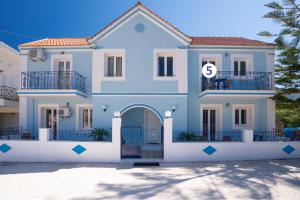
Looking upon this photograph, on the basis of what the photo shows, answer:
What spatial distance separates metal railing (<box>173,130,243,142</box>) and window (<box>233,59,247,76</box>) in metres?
3.80

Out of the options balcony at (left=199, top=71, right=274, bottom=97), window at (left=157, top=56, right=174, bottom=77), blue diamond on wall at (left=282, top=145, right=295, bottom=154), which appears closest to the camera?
blue diamond on wall at (left=282, top=145, right=295, bottom=154)

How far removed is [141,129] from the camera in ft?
52.5

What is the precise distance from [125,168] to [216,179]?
4130 millimetres

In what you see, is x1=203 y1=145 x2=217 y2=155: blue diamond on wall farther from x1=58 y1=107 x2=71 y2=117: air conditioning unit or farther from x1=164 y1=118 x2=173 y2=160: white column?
x1=58 y1=107 x2=71 y2=117: air conditioning unit

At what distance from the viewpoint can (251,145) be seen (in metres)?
12.9

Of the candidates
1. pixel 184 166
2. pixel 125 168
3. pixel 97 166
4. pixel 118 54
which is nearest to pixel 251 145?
pixel 184 166

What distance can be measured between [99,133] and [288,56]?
1241 cm

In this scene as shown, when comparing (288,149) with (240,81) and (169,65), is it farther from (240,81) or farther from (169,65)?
(169,65)

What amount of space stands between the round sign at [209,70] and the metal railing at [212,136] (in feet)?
12.2

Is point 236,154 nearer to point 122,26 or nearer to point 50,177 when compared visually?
point 50,177

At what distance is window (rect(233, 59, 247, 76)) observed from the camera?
53.3 feet

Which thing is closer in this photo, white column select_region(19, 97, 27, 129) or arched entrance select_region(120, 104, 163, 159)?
arched entrance select_region(120, 104, 163, 159)

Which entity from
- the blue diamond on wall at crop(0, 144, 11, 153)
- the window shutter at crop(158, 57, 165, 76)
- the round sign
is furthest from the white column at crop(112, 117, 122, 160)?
the round sign

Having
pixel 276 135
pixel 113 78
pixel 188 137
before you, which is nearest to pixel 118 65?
pixel 113 78
